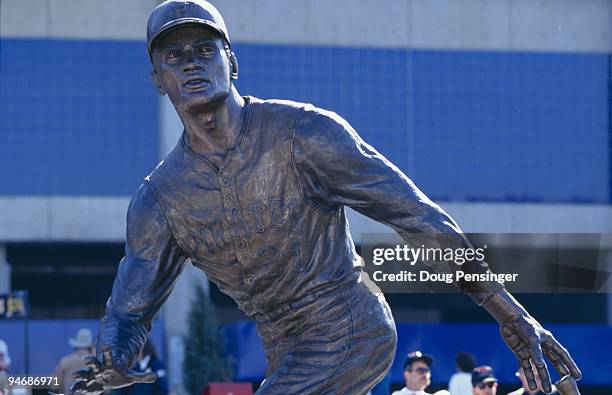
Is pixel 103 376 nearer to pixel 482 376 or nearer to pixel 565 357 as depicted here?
pixel 565 357

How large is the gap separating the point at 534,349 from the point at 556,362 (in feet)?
0.35

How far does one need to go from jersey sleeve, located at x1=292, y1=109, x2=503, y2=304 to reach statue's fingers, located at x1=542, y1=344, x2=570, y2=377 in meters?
0.29

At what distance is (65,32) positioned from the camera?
3369 cm

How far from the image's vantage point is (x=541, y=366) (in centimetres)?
555

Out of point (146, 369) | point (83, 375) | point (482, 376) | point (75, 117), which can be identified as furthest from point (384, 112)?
point (83, 375)

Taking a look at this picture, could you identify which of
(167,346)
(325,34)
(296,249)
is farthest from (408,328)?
(296,249)

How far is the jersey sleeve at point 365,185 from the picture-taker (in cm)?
562

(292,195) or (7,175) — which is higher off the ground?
(7,175)

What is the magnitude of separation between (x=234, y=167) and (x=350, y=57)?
28.8 metres

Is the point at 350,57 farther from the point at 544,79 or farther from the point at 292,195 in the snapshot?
the point at 292,195

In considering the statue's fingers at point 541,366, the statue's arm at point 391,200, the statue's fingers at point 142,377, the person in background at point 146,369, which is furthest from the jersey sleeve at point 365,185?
the person in background at point 146,369

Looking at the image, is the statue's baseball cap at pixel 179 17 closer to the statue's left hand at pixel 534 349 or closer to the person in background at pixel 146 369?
the statue's left hand at pixel 534 349

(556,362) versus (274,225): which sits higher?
(274,225)

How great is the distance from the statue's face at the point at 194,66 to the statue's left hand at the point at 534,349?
135cm
